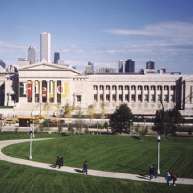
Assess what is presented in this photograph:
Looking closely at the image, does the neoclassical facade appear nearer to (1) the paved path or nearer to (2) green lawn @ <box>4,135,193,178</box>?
(2) green lawn @ <box>4,135,193,178</box>

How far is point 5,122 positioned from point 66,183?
67.5m

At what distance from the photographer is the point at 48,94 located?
151 meters

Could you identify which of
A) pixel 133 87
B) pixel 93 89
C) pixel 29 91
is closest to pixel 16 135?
pixel 29 91

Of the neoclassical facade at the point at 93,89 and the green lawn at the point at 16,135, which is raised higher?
the neoclassical facade at the point at 93,89

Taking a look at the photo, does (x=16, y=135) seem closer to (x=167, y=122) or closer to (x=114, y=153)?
(x=167, y=122)

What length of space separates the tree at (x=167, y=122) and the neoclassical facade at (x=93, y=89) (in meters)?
58.3

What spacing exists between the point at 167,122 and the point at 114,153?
2759 centimetres

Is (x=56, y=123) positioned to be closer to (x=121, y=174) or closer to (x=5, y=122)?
(x=5, y=122)

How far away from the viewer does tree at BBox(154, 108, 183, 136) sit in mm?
83188

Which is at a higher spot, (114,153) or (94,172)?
(114,153)

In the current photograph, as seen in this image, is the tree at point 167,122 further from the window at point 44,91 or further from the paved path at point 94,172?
the window at point 44,91

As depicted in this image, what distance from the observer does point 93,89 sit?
504 ft

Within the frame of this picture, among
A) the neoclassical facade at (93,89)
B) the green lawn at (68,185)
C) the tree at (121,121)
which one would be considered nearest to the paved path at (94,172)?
the green lawn at (68,185)

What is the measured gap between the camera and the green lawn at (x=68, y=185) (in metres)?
41.0
